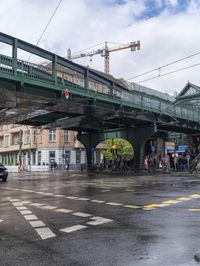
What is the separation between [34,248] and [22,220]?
3.00 m

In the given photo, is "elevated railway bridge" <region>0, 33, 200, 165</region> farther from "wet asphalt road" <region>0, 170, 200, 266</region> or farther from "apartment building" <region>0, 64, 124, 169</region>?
"apartment building" <region>0, 64, 124, 169</region>

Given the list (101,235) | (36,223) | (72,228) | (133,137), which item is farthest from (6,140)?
(101,235)

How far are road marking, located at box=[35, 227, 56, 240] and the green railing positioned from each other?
16.5 meters

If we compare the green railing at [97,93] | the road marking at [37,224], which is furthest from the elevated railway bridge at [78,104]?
the road marking at [37,224]

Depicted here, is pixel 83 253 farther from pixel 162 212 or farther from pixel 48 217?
pixel 162 212

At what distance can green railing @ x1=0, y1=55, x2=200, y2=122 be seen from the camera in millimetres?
23328

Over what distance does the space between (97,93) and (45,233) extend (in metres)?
23.3

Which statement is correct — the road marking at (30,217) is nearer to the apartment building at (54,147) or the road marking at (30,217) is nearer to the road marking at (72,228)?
the road marking at (72,228)

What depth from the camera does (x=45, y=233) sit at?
24.0 feet

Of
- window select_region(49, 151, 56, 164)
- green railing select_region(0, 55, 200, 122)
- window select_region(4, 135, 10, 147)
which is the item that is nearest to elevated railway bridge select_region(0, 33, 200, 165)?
green railing select_region(0, 55, 200, 122)

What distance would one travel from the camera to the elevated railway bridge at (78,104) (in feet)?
79.7

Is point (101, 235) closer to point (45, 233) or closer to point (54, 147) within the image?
point (45, 233)

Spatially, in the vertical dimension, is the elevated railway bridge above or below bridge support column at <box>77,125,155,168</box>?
above

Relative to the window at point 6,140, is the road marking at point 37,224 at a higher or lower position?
lower
